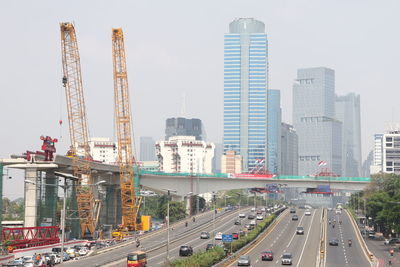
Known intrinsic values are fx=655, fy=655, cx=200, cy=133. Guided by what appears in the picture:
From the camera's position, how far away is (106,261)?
94.8 m

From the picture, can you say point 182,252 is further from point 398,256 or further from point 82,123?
point 82,123

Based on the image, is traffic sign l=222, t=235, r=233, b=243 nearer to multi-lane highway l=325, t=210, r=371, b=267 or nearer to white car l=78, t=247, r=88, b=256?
multi-lane highway l=325, t=210, r=371, b=267

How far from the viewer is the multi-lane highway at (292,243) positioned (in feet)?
313

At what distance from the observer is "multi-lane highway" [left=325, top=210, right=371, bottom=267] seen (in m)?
94.7

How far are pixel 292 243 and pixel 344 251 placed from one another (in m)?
13.1

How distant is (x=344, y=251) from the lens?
11262cm

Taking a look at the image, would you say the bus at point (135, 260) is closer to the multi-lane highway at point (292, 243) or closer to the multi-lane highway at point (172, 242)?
the multi-lane highway at point (172, 242)

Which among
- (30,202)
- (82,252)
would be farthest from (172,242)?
(30,202)

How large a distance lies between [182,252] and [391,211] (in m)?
47.7

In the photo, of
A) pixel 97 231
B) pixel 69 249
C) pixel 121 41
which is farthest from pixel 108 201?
pixel 69 249

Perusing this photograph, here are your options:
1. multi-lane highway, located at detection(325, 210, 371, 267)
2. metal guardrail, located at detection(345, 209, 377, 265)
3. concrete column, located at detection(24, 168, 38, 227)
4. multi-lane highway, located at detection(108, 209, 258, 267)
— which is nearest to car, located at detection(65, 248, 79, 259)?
multi-lane highway, located at detection(108, 209, 258, 267)

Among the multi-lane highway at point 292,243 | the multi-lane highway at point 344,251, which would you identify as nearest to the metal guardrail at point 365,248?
the multi-lane highway at point 344,251

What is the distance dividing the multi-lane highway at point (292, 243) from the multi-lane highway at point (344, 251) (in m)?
2.55

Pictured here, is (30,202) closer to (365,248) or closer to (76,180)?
(76,180)
